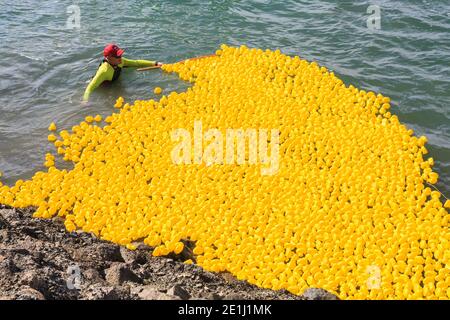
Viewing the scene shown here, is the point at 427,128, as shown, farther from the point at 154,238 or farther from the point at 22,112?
the point at 22,112

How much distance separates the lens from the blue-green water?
12188mm

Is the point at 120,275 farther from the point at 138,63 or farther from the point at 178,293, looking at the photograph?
the point at 138,63

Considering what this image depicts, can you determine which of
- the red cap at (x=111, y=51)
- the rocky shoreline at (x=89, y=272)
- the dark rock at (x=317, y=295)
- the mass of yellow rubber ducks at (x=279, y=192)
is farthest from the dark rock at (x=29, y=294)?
the red cap at (x=111, y=51)

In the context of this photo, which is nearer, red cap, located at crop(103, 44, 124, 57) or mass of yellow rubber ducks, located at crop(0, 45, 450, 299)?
mass of yellow rubber ducks, located at crop(0, 45, 450, 299)

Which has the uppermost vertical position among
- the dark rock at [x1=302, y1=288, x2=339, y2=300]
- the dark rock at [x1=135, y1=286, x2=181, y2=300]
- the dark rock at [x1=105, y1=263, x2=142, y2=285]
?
the dark rock at [x1=135, y1=286, x2=181, y2=300]

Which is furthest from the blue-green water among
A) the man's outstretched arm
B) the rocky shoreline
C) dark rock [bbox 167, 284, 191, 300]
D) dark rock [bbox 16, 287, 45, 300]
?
dark rock [bbox 167, 284, 191, 300]

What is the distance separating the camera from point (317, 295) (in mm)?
6434

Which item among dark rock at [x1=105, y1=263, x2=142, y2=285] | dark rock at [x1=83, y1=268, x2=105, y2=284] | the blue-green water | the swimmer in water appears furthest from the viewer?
the swimmer in water

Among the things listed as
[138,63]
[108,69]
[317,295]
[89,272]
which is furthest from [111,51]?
[317,295]

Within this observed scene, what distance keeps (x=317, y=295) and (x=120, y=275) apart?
277cm

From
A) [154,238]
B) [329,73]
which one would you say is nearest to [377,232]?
[154,238]

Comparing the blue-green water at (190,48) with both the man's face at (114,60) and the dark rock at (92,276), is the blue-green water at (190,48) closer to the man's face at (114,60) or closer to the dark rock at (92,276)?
the man's face at (114,60)

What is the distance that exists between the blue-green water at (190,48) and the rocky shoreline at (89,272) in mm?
3197

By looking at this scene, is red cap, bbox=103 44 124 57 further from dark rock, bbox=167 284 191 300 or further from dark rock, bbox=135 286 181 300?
dark rock, bbox=167 284 191 300
